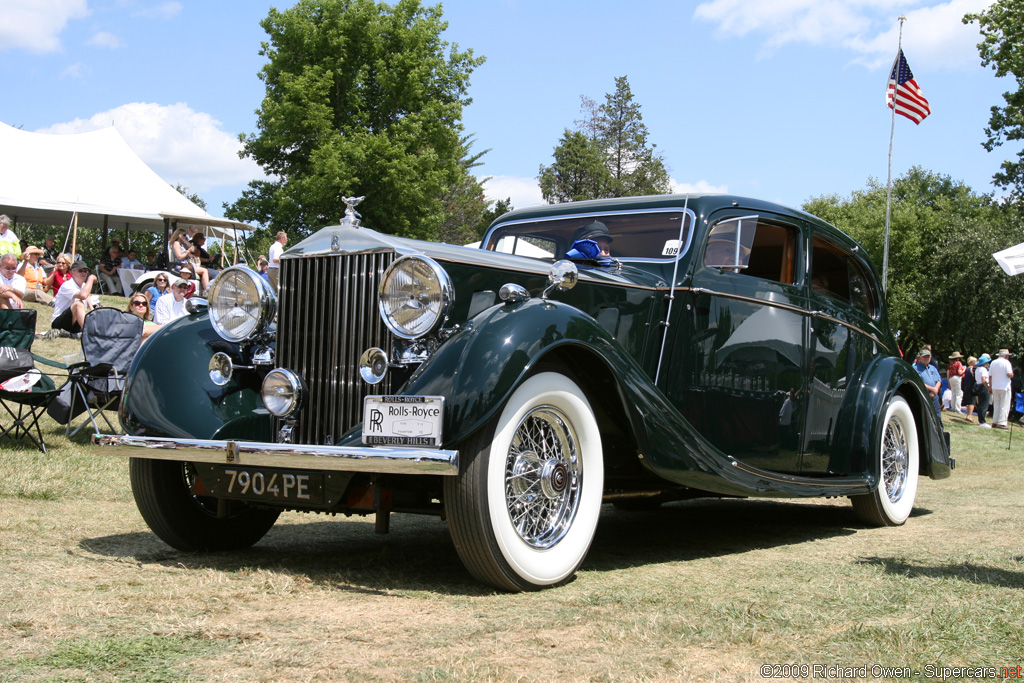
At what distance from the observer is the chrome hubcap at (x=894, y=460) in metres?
6.32

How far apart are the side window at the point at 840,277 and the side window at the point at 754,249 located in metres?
0.24

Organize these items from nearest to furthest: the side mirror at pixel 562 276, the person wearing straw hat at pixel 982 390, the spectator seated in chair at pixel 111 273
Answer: the side mirror at pixel 562 276 < the person wearing straw hat at pixel 982 390 < the spectator seated in chair at pixel 111 273

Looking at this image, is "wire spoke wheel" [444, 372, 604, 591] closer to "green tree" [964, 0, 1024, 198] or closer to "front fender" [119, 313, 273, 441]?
"front fender" [119, 313, 273, 441]

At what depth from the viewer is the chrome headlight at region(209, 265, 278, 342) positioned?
4.27 m

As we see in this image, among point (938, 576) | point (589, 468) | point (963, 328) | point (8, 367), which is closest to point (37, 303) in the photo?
point (8, 367)

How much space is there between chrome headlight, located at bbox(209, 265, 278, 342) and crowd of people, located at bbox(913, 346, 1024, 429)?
12.4 metres

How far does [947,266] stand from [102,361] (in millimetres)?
32785

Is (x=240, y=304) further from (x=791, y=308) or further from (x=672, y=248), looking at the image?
(x=791, y=308)

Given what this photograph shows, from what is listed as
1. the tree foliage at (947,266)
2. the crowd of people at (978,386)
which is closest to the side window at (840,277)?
the crowd of people at (978,386)

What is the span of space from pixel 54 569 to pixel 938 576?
3731mm

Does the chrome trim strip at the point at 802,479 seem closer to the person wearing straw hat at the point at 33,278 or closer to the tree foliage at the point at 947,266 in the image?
the person wearing straw hat at the point at 33,278

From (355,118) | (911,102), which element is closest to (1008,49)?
(911,102)

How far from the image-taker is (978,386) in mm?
19359

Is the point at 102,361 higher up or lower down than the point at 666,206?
lower down
